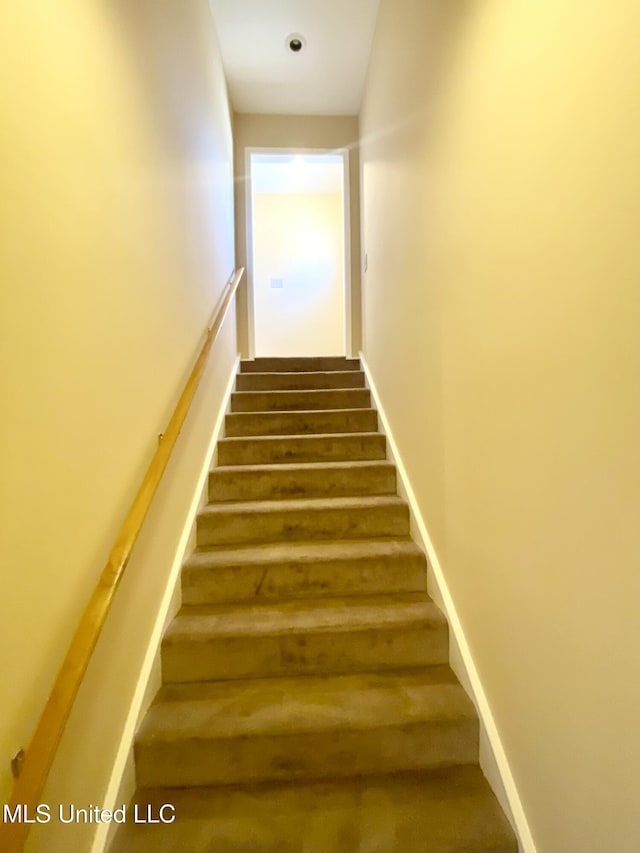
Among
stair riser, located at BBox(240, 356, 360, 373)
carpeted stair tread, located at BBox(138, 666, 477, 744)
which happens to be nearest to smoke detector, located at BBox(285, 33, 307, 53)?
stair riser, located at BBox(240, 356, 360, 373)

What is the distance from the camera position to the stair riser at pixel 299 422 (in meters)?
2.93

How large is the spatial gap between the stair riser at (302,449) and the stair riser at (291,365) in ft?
3.79

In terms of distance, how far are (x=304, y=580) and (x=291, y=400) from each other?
60.6 inches

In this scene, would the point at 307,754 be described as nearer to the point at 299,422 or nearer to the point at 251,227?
the point at 299,422

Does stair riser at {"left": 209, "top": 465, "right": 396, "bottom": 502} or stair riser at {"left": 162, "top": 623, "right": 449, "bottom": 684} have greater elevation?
stair riser at {"left": 209, "top": 465, "right": 396, "bottom": 502}

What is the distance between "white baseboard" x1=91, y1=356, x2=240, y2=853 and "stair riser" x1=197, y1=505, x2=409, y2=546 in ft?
0.41

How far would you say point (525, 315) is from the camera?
111cm

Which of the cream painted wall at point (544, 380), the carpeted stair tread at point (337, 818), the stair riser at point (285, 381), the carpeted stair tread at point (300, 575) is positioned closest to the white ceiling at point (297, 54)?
the cream painted wall at point (544, 380)

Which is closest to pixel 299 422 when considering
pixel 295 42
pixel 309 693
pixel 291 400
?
pixel 291 400

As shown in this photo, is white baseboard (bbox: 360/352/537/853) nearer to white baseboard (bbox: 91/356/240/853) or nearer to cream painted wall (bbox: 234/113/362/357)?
white baseboard (bbox: 91/356/240/853)

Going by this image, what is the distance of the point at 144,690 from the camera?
145cm

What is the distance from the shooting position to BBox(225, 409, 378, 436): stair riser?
2928 millimetres

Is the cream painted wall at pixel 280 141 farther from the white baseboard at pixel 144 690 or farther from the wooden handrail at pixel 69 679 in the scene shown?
the wooden handrail at pixel 69 679

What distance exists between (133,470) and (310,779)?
108 cm
